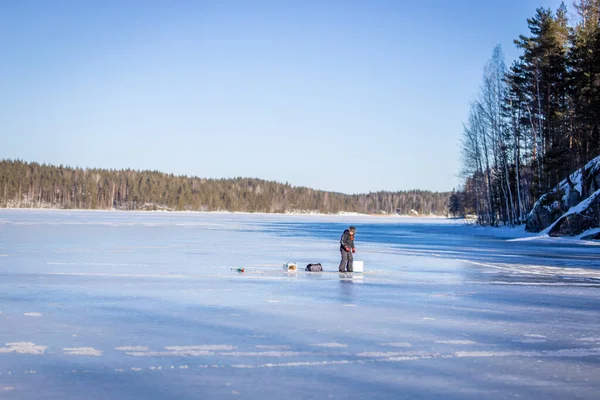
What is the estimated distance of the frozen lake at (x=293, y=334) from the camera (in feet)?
19.2

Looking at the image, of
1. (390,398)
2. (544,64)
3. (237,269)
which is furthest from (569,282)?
(544,64)

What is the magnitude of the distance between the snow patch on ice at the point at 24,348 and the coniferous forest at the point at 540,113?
3645cm

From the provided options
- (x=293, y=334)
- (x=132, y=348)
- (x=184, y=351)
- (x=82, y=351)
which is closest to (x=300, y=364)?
(x=184, y=351)

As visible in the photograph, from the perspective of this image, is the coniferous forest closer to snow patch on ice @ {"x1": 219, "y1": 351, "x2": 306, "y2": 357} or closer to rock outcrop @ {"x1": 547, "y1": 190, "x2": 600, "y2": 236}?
rock outcrop @ {"x1": 547, "y1": 190, "x2": 600, "y2": 236}

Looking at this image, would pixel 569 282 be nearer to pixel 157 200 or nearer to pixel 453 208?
pixel 453 208

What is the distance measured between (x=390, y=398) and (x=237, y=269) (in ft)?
39.9

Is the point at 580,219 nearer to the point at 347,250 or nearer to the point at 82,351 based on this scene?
the point at 347,250

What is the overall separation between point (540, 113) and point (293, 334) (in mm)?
41121

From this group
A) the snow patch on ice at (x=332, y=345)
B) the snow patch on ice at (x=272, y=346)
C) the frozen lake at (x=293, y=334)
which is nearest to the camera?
the frozen lake at (x=293, y=334)

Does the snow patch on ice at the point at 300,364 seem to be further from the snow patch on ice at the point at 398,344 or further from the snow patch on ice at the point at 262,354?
the snow patch on ice at the point at 398,344

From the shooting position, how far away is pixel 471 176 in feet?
232

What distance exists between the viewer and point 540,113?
44594mm

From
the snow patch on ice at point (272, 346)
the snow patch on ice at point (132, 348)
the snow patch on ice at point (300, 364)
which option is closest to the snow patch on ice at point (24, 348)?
the snow patch on ice at point (132, 348)

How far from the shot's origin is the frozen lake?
5859mm
